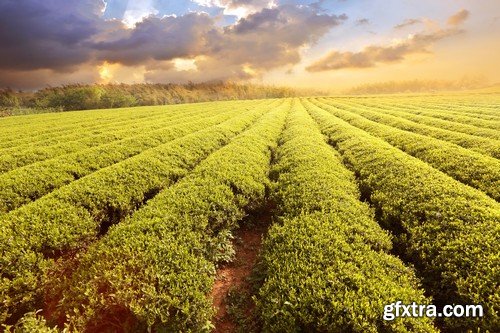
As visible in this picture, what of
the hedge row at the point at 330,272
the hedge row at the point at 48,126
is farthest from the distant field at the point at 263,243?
the hedge row at the point at 48,126

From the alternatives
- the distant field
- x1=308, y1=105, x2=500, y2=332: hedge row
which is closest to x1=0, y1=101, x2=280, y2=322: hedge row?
the distant field

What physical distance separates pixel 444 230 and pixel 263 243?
18.6ft

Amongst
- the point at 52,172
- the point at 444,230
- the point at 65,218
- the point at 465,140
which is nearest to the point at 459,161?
the point at 465,140

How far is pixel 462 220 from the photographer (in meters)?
9.47

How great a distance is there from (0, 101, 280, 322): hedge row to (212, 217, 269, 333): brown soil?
5.00 meters

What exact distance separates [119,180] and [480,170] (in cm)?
1762

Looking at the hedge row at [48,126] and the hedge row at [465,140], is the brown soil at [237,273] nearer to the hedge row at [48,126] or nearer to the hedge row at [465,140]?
the hedge row at [465,140]

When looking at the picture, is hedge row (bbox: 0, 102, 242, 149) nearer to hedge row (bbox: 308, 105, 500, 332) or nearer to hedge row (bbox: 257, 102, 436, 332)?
hedge row (bbox: 257, 102, 436, 332)

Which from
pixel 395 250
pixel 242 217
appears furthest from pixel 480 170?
pixel 242 217

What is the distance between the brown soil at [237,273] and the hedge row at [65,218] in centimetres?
500

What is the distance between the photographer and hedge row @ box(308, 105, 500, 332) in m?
6.89

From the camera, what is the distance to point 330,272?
7387 mm

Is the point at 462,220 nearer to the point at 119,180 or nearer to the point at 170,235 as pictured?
the point at 170,235

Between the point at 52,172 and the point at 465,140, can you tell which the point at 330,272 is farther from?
the point at 465,140
